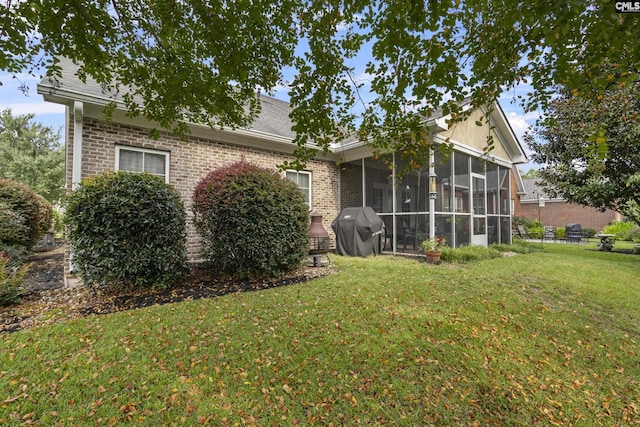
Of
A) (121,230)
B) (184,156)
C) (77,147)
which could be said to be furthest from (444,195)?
(77,147)

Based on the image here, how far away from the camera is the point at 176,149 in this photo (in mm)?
6926

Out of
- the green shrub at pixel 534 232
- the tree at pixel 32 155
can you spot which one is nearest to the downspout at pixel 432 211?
the green shrub at pixel 534 232

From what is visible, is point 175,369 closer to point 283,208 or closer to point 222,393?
point 222,393

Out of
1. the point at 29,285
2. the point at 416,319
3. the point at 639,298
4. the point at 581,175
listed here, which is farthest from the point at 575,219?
the point at 29,285

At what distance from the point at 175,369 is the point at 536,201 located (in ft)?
106

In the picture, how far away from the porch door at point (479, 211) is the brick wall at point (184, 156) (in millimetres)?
5100

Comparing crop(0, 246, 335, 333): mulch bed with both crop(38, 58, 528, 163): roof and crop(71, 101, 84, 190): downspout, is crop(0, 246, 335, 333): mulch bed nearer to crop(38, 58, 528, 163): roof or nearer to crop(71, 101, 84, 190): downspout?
crop(71, 101, 84, 190): downspout

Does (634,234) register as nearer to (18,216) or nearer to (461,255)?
→ (461,255)

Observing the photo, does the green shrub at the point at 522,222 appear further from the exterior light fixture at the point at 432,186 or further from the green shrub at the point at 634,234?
the exterior light fixture at the point at 432,186

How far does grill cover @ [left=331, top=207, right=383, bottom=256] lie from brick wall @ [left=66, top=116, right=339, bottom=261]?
4.49 feet

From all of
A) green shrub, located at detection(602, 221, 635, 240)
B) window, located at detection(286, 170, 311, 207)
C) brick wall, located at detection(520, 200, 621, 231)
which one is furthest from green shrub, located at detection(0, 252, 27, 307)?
brick wall, located at detection(520, 200, 621, 231)

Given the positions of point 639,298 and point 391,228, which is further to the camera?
point 391,228

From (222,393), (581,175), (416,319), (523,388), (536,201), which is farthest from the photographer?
(536,201)

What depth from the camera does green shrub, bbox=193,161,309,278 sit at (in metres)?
5.23
